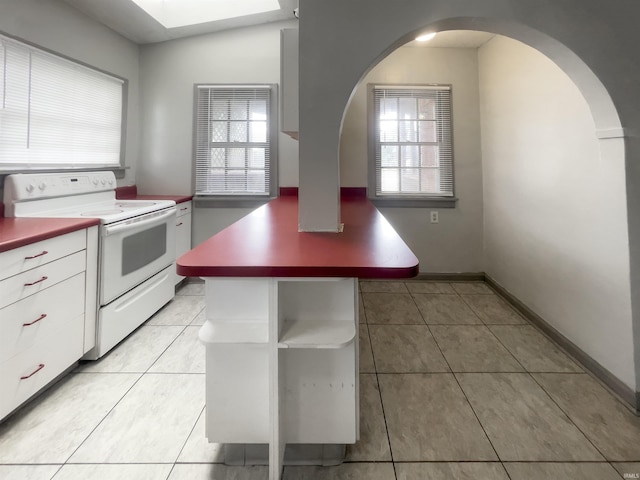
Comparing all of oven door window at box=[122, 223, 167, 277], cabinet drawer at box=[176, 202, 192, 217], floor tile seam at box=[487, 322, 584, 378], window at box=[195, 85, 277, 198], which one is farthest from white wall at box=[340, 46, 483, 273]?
oven door window at box=[122, 223, 167, 277]

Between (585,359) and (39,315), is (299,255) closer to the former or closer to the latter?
(39,315)

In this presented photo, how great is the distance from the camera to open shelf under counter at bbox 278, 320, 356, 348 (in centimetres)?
104

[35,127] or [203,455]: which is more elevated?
[35,127]

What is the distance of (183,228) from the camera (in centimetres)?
325

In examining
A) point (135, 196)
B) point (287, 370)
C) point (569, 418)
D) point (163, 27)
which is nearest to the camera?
point (287, 370)

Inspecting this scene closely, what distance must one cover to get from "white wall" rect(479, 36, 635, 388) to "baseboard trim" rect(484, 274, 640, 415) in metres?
0.03

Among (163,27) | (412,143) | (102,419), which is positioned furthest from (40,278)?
(412,143)

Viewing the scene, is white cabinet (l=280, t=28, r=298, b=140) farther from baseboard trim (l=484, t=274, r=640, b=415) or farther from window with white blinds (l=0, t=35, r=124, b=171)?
baseboard trim (l=484, t=274, r=640, b=415)

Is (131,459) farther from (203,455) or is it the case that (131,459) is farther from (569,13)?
(569,13)

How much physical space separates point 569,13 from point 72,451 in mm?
2729

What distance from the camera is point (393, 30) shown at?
134cm

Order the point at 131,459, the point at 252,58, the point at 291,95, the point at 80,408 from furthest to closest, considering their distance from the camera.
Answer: the point at 252,58, the point at 291,95, the point at 80,408, the point at 131,459

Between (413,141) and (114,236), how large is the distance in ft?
9.45

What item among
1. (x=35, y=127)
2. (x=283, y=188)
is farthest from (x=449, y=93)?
(x=35, y=127)
